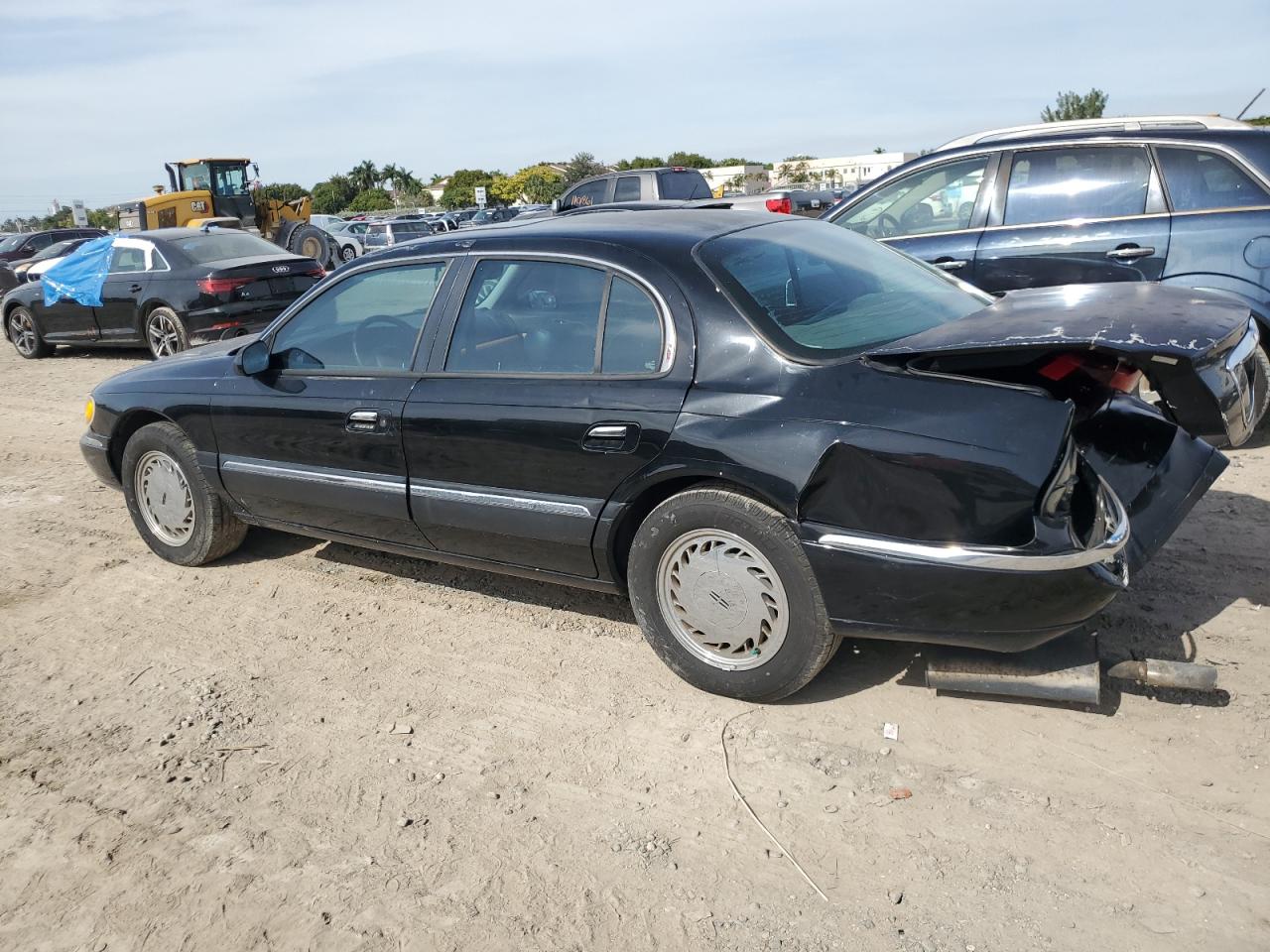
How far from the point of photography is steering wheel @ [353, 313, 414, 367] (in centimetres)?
427

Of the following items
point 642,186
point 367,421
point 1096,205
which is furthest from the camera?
point 642,186

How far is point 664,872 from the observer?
2719 millimetres

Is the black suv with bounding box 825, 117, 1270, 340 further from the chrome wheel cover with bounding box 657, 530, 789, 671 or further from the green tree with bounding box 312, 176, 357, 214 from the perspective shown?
the green tree with bounding box 312, 176, 357, 214

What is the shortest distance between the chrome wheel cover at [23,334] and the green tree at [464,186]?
46.6 metres

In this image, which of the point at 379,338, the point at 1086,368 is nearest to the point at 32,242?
the point at 379,338

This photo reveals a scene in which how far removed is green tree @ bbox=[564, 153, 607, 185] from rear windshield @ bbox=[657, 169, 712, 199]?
45.5 m

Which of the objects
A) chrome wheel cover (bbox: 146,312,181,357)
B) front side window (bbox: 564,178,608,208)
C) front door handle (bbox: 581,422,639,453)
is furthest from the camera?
front side window (bbox: 564,178,608,208)

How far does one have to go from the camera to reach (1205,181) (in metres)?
5.82

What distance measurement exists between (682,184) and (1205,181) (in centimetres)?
1141

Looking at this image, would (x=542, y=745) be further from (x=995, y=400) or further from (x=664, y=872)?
(x=995, y=400)

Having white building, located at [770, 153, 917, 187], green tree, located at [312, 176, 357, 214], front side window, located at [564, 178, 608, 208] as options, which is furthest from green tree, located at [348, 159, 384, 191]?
front side window, located at [564, 178, 608, 208]

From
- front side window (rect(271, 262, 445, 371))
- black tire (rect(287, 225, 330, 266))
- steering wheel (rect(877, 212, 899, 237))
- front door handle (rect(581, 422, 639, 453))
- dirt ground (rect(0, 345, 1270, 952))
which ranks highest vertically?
black tire (rect(287, 225, 330, 266))

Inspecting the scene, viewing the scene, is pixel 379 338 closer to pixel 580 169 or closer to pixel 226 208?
pixel 226 208

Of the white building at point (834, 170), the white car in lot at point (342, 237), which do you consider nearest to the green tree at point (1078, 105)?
A: the white building at point (834, 170)
